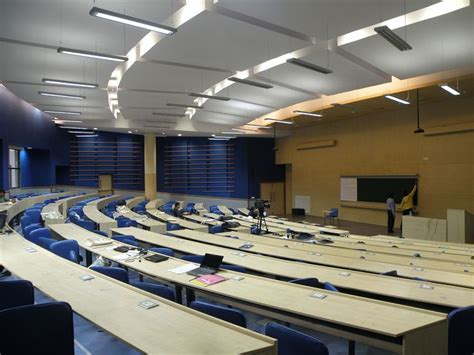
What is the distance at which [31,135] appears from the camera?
1445 centimetres

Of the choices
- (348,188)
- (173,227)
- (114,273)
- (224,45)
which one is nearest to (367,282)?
(114,273)

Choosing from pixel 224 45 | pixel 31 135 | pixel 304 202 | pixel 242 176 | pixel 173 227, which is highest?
pixel 224 45

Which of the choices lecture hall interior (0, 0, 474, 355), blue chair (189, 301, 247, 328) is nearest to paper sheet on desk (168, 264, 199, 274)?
lecture hall interior (0, 0, 474, 355)

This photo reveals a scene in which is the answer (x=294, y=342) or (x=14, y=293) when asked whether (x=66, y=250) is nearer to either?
(x=14, y=293)

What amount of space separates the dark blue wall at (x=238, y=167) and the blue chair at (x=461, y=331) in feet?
54.5

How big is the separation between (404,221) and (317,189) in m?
6.68

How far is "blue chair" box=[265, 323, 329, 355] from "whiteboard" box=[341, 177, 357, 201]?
44.8ft

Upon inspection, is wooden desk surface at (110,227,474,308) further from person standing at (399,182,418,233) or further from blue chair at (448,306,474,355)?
person standing at (399,182,418,233)

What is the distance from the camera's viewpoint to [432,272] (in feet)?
12.5

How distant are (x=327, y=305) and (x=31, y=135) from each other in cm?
1540

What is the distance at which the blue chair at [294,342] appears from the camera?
192 cm

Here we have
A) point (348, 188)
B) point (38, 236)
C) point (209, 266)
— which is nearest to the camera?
point (209, 266)

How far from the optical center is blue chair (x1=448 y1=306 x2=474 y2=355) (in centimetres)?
239

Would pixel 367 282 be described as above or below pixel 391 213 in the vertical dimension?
above
